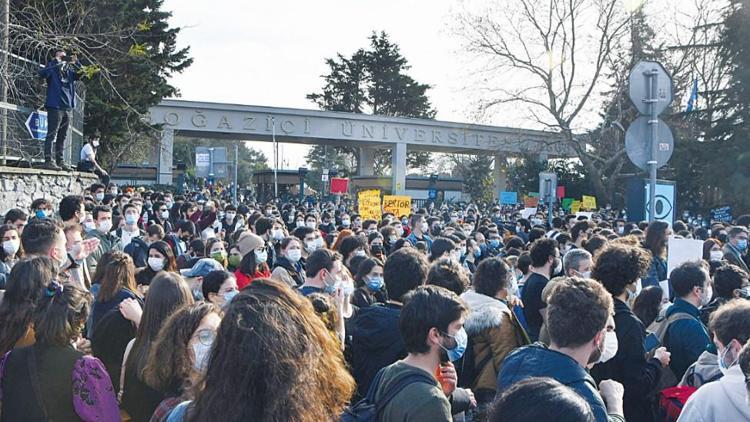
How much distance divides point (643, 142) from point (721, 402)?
228 inches

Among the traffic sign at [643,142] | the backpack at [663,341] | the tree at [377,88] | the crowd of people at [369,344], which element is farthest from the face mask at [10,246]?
the tree at [377,88]

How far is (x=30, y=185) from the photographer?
1274 centimetres

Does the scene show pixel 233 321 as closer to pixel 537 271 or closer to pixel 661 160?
pixel 537 271

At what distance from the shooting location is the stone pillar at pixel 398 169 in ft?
138

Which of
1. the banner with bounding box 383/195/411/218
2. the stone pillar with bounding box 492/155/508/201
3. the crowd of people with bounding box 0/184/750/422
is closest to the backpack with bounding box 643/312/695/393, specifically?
the crowd of people with bounding box 0/184/750/422

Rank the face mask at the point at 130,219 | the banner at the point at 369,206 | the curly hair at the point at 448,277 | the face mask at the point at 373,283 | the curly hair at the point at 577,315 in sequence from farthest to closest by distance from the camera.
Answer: the banner at the point at 369,206, the face mask at the point at 130,219, the face mask at the point at 373,283, the curly hair at the point at 448,277, the curly hair at the point at 577,315

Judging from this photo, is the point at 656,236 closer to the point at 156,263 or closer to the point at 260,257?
the point at 260,257

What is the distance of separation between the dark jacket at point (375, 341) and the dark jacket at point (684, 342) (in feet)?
6.26

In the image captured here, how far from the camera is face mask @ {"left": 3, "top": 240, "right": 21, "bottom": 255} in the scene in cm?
691

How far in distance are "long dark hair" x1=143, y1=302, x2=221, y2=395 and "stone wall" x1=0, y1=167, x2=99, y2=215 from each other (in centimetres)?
968

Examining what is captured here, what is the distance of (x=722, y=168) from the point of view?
30.3m

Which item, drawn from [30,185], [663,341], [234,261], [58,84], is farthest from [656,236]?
[30,185]

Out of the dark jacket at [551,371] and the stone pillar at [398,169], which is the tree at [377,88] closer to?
the stone pillar at [398,169]

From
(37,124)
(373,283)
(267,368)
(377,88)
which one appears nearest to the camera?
(267,368)
